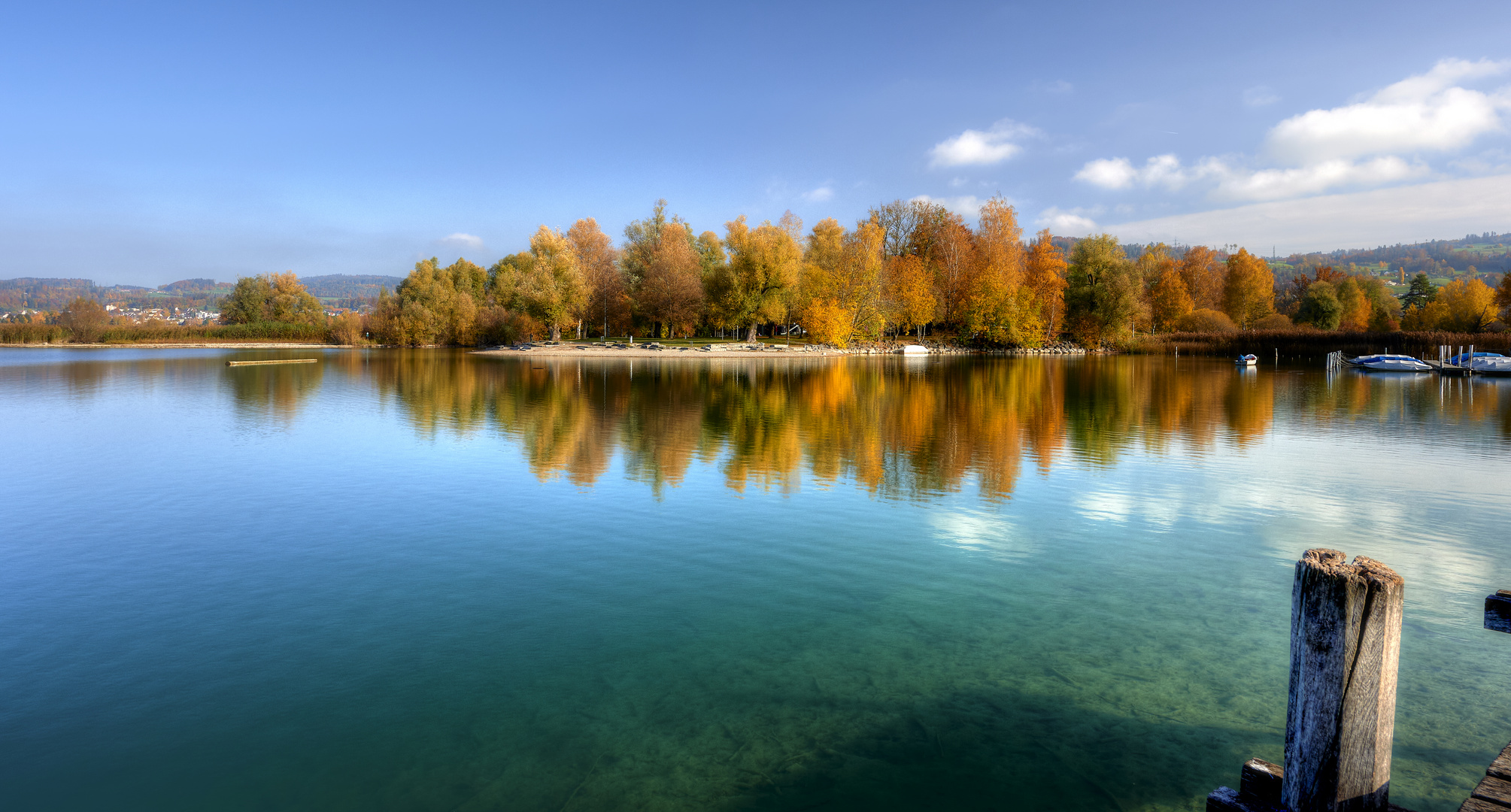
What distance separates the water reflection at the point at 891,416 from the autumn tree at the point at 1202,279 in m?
58.7

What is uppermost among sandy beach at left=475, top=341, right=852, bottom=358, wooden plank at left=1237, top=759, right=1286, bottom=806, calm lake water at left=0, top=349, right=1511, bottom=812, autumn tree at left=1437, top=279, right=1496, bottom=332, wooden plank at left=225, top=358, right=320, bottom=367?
autumn tree at left=1437, top=279, right=1496, bottom=332

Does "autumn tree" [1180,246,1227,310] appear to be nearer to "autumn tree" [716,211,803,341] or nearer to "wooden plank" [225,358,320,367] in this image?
"autumn tree" [716,211,803,341]

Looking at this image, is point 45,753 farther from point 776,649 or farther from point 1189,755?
point 1189,755

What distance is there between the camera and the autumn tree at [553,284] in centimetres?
8162

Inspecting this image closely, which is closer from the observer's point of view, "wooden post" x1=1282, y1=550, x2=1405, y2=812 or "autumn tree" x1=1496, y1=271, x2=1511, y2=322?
"wooden post" x1=1282, y1=550, x2=1405, y2=812

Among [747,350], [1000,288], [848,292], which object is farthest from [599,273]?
[1000,288]

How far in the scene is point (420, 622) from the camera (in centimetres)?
748

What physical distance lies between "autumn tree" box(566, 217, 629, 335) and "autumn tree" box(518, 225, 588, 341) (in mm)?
1906

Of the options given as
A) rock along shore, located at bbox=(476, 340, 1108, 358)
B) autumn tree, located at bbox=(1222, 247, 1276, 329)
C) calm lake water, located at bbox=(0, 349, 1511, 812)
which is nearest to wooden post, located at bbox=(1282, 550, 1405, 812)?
calm lake water, located at bbox=(0, 349, 1511, 812)

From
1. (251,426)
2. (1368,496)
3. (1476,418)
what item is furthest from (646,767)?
(1476,418)

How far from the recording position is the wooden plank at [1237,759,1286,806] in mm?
3605

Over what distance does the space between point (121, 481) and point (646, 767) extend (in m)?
14.7

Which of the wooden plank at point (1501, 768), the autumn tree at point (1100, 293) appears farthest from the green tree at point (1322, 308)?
the wooden plank at point (1501, 768)

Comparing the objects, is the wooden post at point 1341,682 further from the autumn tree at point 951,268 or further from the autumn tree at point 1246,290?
the autumn tree at point 1246,290
